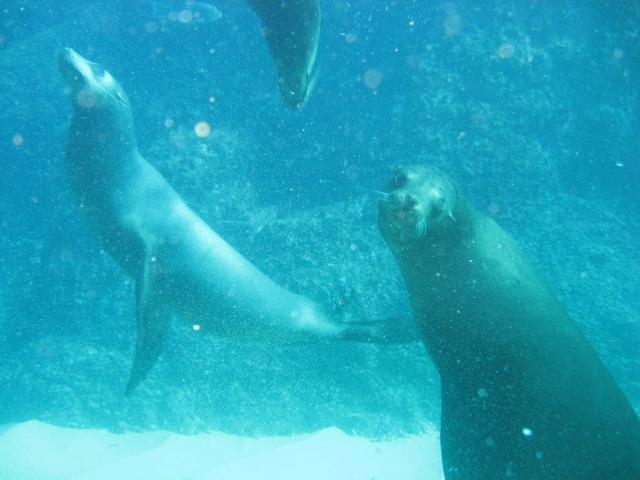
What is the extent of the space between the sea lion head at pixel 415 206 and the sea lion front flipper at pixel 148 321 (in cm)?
213

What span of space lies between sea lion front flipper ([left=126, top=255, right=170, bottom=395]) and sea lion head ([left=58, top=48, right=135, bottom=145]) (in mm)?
1247

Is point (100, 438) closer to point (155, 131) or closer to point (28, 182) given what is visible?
point (28, 182)

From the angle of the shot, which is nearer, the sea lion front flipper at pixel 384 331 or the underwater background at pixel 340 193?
the sea lion front flipper at pixel 384 331

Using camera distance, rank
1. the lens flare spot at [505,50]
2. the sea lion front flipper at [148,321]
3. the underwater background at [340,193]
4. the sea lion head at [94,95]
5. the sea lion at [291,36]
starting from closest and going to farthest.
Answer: the sea lion at [291,36] → the sea lion front flipper at [148,321] → the sea lion head at [94,95] → the underwater background at [340,193] → the lens flare spot at [505,50]

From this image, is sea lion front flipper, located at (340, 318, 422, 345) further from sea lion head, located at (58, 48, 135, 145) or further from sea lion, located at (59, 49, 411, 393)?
sea lion head, located at (58, 48, 135, 145)

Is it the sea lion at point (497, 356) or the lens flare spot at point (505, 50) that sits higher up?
the lens flare spot at point (505, 50)

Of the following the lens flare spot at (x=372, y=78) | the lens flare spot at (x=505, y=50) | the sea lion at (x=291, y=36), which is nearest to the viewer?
the sea lion at (x=291, y=36)

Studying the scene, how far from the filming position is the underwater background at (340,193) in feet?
14.6

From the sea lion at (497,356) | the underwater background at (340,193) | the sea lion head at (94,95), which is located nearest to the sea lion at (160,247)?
the sea lion head at (94,95)

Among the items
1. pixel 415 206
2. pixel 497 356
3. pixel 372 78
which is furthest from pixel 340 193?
pixel 497 356

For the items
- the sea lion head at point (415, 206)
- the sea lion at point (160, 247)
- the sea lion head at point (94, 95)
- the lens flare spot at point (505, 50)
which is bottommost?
the sea lion head at point (415, 206)

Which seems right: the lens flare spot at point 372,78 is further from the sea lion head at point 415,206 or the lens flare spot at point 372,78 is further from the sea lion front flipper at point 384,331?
the sea lion head at point 415,206

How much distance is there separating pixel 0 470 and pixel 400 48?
6.96 metres

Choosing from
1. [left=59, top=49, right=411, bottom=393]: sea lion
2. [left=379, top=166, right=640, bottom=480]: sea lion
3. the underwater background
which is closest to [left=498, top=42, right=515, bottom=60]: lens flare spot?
the underwater background
